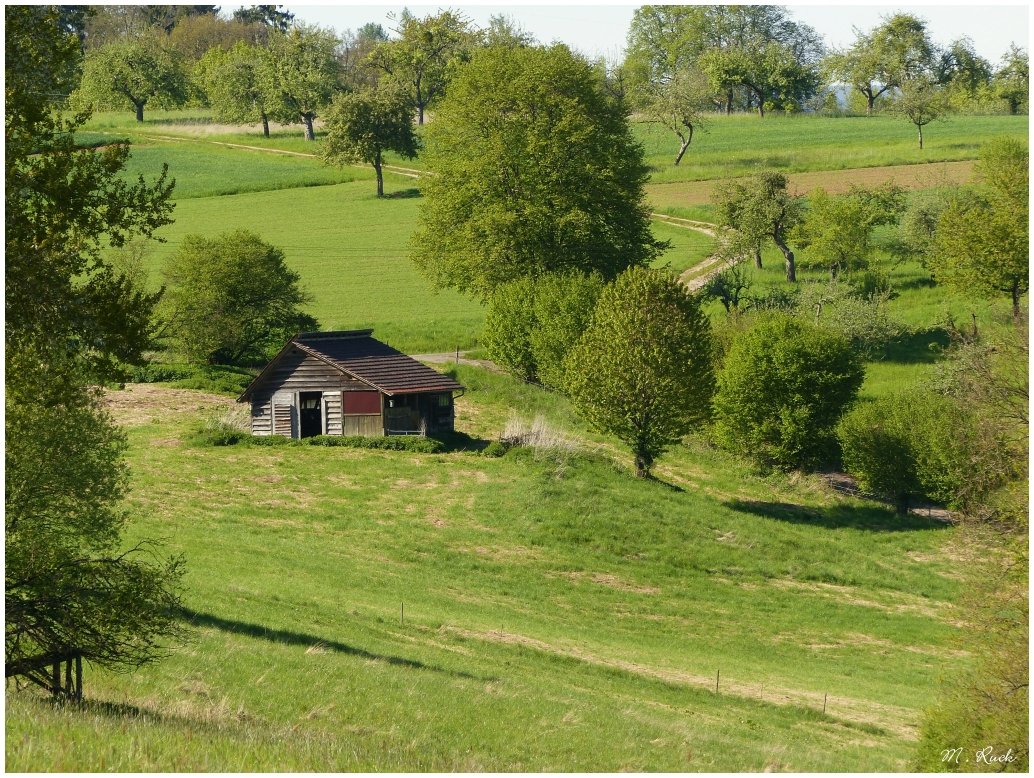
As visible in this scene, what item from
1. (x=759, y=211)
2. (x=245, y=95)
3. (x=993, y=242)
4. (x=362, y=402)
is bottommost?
(x=362, y=402)

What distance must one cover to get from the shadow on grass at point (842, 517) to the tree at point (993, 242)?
18532mm

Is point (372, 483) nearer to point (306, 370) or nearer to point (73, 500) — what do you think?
point (306, 370)

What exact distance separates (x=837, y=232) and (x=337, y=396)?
126 feet

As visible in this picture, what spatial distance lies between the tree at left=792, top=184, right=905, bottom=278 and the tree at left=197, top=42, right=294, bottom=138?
2616 inches

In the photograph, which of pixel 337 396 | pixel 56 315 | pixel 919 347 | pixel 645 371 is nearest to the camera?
pixel 56 315

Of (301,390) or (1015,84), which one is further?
(1015,84)

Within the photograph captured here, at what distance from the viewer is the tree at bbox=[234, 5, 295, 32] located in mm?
182750

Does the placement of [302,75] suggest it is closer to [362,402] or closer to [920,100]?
[920,100]

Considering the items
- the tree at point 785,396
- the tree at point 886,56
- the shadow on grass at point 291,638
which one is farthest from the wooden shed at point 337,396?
the tree at point 886,56

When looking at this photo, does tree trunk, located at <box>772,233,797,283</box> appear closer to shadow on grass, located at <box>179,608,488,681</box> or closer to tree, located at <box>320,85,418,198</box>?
tree, located at <box>320,85,418,198</box>

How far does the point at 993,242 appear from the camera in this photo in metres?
61.3

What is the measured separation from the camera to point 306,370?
4806cm

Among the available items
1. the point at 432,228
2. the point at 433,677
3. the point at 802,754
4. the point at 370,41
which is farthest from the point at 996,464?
the point at 370,41

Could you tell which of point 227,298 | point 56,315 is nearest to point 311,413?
point 227,298
